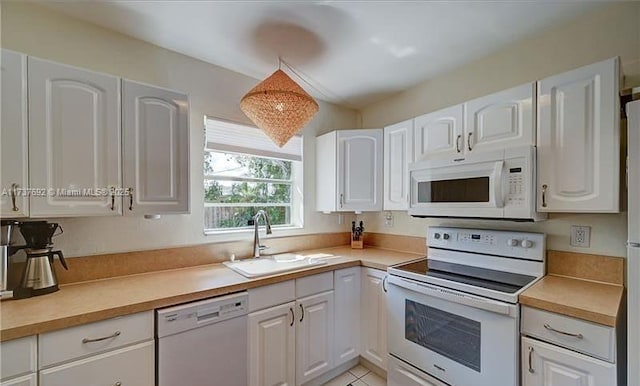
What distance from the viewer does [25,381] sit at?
1.04 meters

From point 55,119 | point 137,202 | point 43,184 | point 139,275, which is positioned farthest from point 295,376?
point 55,119

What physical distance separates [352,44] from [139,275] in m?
2.07

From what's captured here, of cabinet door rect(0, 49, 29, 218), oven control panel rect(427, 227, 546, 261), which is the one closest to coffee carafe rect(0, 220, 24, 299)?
cabinet door rect(0, 49, 29, 218)

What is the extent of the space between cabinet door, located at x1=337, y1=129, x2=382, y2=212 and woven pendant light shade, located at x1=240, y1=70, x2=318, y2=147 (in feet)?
2.64

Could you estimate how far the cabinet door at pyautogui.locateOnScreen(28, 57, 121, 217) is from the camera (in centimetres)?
127

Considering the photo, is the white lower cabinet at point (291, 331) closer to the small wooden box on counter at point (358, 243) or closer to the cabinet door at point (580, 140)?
the small wooden box on counter at point (358, 243)

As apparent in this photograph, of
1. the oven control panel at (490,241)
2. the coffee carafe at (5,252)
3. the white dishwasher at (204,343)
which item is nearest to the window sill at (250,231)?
the white dishwasher at (204,343)

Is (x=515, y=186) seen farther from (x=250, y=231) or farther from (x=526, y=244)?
(x=250, y=231)

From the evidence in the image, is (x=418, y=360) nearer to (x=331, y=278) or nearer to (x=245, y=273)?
(x=331, y=278)

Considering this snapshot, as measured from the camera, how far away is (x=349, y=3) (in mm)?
1482

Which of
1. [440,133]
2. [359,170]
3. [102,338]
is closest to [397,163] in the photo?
[359,170]

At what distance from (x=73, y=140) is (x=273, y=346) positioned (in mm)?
1597

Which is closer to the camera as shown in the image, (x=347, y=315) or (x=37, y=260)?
(x=37, y=260)

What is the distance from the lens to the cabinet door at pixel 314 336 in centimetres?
190
